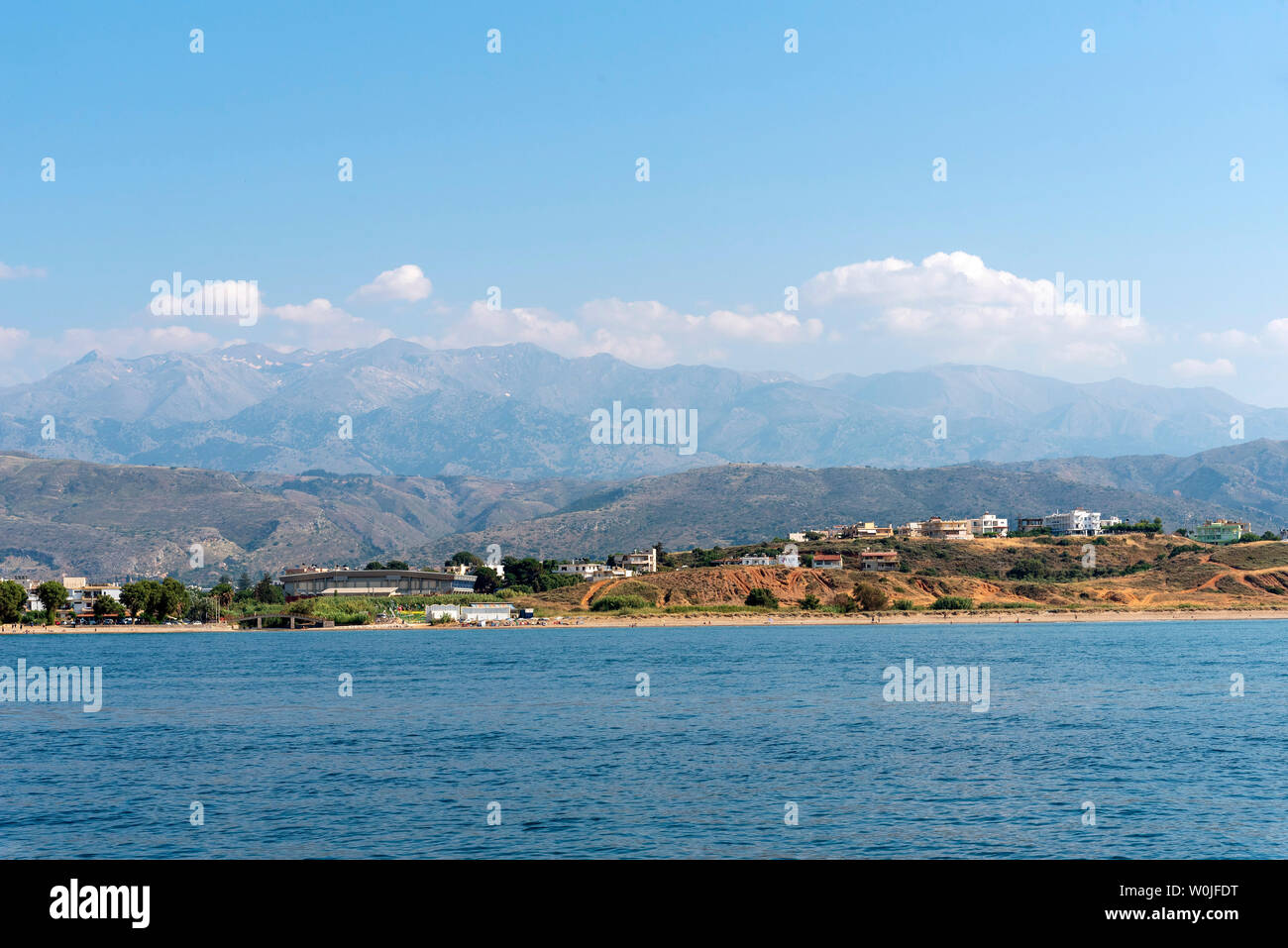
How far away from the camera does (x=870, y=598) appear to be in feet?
495

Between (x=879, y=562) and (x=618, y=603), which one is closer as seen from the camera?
(x=618, y=603)

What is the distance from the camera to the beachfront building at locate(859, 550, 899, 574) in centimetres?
17975

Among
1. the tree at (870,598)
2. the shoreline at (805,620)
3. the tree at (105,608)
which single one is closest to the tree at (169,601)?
the shoreline at (805,620)

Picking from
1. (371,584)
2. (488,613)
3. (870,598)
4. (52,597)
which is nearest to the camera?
(870,598)

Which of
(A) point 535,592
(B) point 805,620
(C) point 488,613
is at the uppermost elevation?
(A) point 535,592

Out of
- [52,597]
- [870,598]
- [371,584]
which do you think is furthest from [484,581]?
[870,598]

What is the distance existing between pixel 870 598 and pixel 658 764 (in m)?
118

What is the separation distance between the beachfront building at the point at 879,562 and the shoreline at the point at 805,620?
3085cm

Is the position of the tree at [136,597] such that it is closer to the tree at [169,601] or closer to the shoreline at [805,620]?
the tree at [169,601]

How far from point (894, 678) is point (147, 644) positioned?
291 feet

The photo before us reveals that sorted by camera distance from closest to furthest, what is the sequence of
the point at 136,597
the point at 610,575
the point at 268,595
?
1. the point at 136,597
2. the point at 610,575
3. the point at 268,595

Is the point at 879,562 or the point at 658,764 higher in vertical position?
the point at 879,562

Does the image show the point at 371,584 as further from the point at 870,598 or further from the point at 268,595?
the point at 870,598

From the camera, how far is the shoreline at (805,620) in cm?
14325
